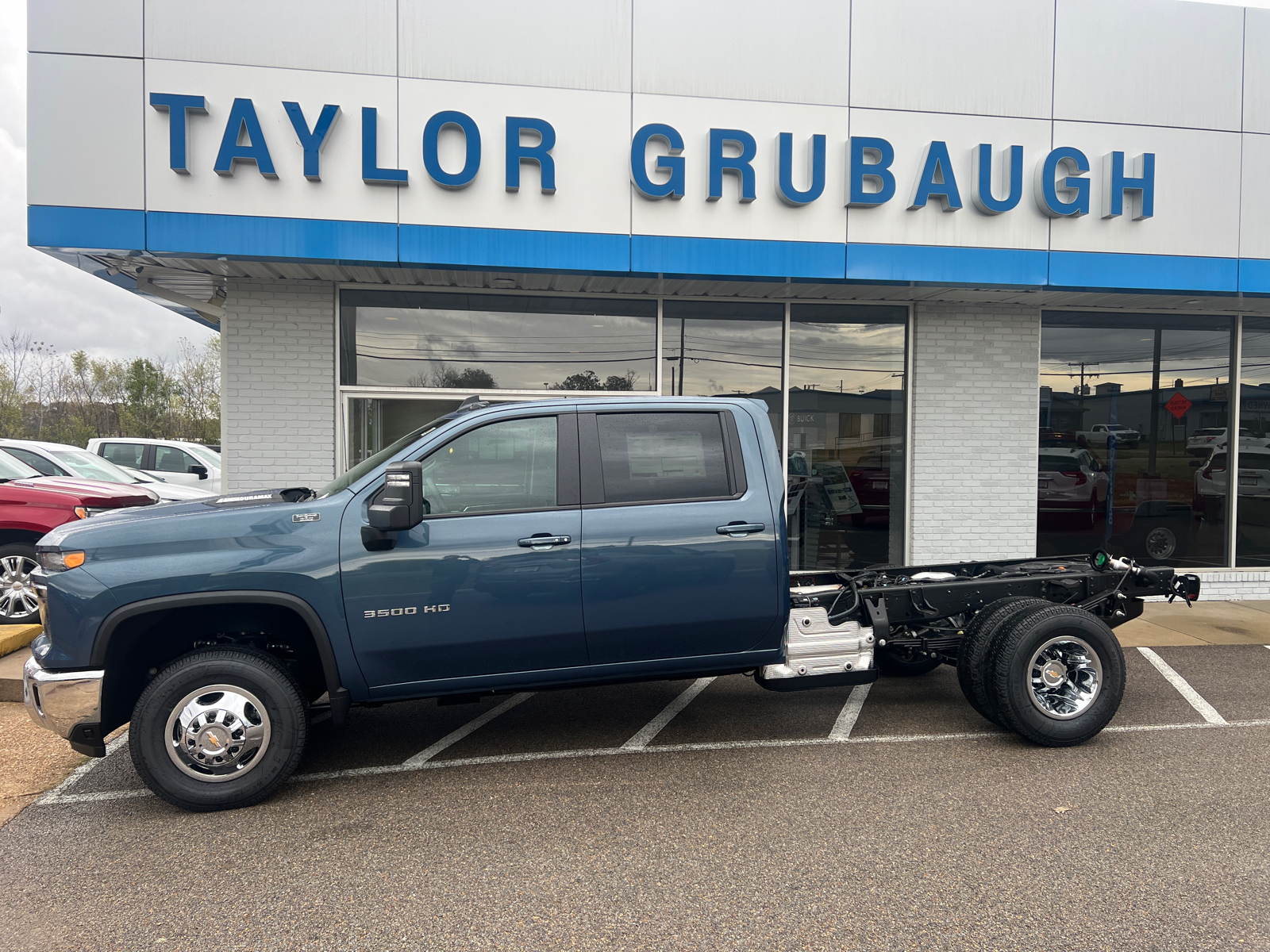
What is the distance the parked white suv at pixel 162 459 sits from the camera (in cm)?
1324

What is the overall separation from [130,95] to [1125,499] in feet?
37.7

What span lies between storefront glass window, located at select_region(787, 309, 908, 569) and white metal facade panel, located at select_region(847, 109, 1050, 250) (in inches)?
51.3

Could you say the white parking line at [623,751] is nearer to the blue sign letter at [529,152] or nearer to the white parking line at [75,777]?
the white parking line at [75,777]

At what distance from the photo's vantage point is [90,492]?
25.5ft

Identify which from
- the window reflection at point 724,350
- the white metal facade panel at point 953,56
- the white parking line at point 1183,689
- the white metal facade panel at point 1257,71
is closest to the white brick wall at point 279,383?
the window reflection at point 724,350

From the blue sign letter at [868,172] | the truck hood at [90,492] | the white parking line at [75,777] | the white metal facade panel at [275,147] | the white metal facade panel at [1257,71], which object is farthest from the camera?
the white metal facade panel at [1257,71]

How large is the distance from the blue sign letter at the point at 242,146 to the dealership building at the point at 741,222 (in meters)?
0.03

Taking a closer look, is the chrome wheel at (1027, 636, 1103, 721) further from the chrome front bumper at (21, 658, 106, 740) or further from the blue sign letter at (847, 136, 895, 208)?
the chrome front bumper at (21, 658, 106, 740)

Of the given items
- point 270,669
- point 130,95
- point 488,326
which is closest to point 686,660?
point 270,669

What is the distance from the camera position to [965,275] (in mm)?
8125

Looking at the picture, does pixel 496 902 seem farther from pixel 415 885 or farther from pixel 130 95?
pixel 130 95

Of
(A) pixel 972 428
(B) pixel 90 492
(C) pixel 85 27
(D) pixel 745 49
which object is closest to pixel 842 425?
(A) pixel 972 428

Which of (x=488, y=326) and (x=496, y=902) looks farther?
(x=488, y=326)

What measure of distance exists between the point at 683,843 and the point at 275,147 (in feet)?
22.4
